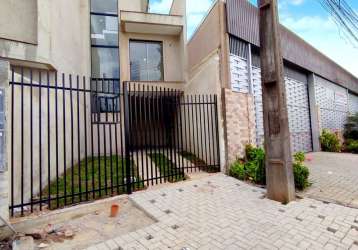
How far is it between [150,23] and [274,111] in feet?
24.5

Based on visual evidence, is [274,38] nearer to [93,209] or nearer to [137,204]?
[137,204]

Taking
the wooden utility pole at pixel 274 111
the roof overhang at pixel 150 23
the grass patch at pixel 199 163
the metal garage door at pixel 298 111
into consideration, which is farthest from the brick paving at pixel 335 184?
the roof overhang at pixel 150 23

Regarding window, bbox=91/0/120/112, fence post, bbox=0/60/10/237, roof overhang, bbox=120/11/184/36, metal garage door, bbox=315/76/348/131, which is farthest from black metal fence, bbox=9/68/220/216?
A: metal garage door, bbox=315/76/348/131

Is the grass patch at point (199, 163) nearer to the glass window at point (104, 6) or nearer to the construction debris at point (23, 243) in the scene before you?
the construction debris at point (23, 243)

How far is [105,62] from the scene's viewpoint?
9.28m

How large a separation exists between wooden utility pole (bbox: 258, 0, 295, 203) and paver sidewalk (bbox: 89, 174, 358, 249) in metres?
0.35

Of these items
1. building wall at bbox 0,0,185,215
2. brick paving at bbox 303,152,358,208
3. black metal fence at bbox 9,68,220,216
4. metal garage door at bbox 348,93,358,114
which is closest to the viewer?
black metal fence at bbox 9,68,220,216

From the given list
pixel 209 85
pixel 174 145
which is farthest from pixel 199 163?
pixel 209 85

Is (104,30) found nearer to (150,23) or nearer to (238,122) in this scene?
(150,23)

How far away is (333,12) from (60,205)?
7092mm

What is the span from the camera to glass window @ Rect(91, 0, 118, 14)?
30.6 ft

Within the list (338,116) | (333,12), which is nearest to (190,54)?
(333,12)

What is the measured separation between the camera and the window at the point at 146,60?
10047mm

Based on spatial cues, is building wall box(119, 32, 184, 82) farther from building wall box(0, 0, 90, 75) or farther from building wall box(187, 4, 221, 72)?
building wall box(0, 0, 90, 75)
